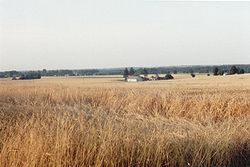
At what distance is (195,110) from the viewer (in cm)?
1213

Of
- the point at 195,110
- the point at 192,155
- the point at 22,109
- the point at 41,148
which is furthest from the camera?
the point at 195,110

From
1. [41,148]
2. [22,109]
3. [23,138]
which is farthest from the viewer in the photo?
[22,109]

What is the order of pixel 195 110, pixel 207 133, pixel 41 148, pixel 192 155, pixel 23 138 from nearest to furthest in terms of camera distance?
pixel 41 148
pixel 23 138
pixel 192 155
pixel 207 133
pixel 195 110

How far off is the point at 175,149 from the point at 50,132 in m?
1.83

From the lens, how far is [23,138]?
6246 mm

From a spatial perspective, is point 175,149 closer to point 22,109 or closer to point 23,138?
point 23,138

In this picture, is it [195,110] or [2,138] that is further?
[195,110]

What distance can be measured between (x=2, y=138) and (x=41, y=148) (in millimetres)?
940

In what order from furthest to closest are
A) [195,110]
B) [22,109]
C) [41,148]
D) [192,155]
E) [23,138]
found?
[195,110] < [22,109] < [192,155] < [23,138] < [41,148]

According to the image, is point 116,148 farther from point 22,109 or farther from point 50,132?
point 22,109

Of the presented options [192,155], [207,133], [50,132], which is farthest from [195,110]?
[50,132]

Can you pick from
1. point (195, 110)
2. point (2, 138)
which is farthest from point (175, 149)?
point (195, 110)

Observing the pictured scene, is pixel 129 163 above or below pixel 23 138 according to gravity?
below

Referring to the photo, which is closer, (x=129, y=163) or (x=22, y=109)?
(x=129, y=163)
